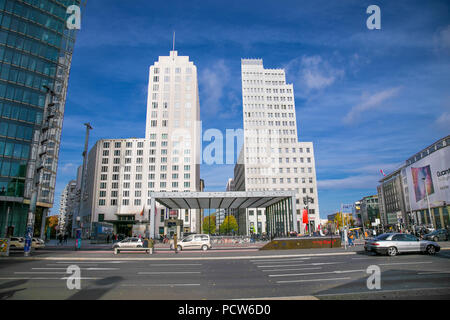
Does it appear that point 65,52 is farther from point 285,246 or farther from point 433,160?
point 433,160

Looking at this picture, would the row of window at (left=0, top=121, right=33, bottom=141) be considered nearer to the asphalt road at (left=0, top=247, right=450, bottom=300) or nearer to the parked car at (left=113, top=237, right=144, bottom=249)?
the parked car at (left=113, top=237, right=144, bottom=249)

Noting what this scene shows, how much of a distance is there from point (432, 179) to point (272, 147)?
47013mm

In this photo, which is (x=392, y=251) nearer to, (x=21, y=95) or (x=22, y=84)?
(x=21, y=95)

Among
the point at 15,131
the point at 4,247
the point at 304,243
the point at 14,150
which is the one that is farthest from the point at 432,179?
the point at 15,131

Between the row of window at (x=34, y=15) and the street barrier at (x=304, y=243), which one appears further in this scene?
the row of window at (x=34, y=15)

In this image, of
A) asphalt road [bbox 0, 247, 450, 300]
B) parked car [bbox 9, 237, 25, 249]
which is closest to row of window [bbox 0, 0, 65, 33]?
parked car [bbox 9, 237, 25, 249]

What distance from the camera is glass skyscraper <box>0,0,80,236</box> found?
43.4 metres

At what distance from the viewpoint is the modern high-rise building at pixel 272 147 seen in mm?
89375

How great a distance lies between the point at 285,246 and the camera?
25969 mm

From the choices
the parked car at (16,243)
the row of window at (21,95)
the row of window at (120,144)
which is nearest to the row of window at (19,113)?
the row of window at (21,95)

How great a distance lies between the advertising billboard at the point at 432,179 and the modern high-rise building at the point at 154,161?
6226 cm

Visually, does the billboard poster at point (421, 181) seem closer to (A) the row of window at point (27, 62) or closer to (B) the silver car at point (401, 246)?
(B) the silver car at point (401, 246)

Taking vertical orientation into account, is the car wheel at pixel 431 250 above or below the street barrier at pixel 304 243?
above

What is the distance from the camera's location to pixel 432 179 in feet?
183
